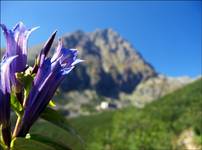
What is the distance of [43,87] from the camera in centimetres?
177

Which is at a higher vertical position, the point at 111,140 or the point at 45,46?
the point at 111,140

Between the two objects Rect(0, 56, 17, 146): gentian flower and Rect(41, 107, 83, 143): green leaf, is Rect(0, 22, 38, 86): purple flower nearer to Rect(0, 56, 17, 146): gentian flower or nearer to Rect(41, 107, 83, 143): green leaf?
Rect(0, 56, 17, 146): gentian flower

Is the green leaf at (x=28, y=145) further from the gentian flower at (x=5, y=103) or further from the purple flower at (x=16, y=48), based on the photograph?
the purple flower at (x=16, y=48)

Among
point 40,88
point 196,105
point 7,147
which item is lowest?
point 7,147

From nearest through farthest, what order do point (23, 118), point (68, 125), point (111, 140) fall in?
1. point (23, 118)
2. point (68, 125)
3. point (111, 140)

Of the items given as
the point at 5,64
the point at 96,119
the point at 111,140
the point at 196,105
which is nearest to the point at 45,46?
the point at 5,64

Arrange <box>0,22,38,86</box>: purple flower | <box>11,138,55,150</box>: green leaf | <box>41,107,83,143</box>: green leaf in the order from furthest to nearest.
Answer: <box>41,107,83,143</box>: green leaf → <box>0,22,38,86</box>: purple flower → <box>11,138,55,150</box>: green leaf

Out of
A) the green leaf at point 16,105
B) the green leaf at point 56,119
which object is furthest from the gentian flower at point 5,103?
the green leaf at point 56,119

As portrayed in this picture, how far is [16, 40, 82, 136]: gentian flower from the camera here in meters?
1.76

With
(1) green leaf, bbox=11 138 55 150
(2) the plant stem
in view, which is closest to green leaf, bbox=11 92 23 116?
(2) the plant stem

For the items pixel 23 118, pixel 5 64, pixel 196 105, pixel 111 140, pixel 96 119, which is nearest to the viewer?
pixel 5 64

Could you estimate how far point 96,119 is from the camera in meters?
190

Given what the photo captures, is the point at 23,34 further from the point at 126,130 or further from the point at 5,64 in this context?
the point at 126,130

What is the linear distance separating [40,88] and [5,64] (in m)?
0.18
